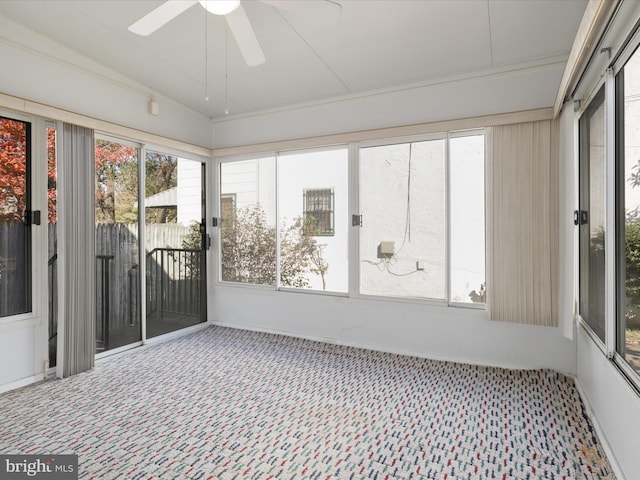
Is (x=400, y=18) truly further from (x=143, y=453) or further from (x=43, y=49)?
(x=143, y=453)

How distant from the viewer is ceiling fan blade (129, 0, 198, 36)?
1.85 metres

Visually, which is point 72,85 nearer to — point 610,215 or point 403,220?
point 403,220

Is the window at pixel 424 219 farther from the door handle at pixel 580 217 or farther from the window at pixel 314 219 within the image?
the door handle at pixel 580 217

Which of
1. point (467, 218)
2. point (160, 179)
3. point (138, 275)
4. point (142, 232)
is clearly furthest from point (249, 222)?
point (467, 218)

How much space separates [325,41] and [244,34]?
91 centimetres

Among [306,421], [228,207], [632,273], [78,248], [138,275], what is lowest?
[306,421]

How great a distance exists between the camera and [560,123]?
2.74 m

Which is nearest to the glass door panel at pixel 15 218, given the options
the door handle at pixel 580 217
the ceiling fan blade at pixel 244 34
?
the ceiling fan blade at pixel 244 34

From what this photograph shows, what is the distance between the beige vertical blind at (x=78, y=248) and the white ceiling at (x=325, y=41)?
0.78 m

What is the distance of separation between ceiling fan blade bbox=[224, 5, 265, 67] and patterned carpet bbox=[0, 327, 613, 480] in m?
2.25

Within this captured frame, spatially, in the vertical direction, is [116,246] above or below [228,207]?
below

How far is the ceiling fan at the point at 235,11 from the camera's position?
178 centimetres

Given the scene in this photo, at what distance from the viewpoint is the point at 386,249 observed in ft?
11.6

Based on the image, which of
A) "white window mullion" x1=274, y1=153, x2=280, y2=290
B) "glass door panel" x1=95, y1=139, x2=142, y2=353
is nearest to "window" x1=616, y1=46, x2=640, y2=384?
"white window mullion" x1=274, y1=153, x2=280, y2=290
